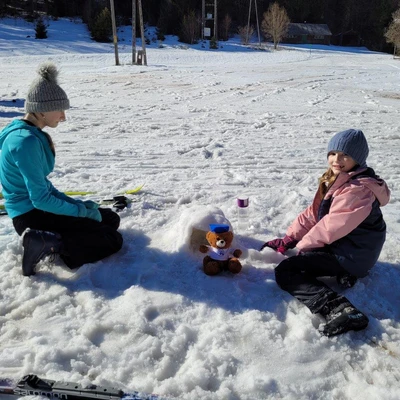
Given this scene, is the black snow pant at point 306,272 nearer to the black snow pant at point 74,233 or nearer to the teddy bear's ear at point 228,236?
the teddy bear's ear at point 228,236

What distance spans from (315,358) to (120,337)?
114cm

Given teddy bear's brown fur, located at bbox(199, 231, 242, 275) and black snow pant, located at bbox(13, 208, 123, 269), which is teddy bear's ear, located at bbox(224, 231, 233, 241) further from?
black snow pant, located at bbox(13, 208, 123, 269)

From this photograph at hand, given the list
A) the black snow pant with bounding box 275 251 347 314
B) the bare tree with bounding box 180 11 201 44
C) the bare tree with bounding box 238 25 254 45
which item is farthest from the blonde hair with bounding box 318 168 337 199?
the bare tree with bounding box 238 25 254 45

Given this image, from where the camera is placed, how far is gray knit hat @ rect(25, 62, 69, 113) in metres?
2.82

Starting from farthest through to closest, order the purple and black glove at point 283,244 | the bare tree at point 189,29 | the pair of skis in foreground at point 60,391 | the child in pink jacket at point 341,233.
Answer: the bare tree at point 189,29, the purple and black glove at point 283,244, the child in pink jacket at point 341,233, the pair of skis in foreground at point 60,391

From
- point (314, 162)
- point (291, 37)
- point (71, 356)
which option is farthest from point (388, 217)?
point (291, 37)

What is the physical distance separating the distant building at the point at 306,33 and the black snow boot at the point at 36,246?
48.7 metres

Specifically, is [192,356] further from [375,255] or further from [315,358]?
[375,255]

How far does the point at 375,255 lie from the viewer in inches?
111

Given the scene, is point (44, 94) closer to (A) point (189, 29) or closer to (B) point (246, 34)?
(A) point (189, 29)

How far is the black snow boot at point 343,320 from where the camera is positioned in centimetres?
237

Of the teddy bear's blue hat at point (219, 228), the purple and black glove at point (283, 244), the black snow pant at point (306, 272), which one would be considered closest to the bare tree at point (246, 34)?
the purple and black glove at point (283, 244)

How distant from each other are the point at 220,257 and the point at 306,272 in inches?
24.8

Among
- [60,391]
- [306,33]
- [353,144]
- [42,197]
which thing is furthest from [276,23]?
[60,391]
